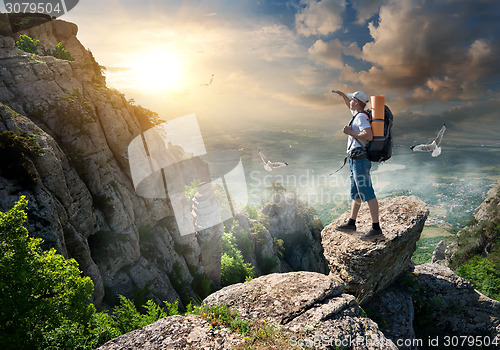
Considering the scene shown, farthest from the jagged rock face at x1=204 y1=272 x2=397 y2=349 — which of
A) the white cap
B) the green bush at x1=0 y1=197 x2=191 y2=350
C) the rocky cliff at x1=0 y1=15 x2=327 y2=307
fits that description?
the rocky cliff at x1=0 y1=15 x2=327 y2=307

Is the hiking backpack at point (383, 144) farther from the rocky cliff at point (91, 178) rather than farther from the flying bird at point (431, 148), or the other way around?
the rocky cliff at point (91, 178)

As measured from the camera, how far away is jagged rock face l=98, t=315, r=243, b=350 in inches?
214

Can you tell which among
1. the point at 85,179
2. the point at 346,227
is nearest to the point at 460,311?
the point at 346,227

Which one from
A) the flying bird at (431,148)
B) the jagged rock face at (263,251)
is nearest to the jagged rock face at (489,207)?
the jagged rock face at (263,251)

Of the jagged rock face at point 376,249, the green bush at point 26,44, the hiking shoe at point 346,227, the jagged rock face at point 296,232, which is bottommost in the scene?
the jagged rock face at point 296,232

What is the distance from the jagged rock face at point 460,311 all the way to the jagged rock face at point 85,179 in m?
20.2

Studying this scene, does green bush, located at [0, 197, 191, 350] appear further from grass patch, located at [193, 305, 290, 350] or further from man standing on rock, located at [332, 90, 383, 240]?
man standing on rock, located at [332, 90, 383, 240]

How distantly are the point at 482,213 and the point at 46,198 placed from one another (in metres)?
67.8

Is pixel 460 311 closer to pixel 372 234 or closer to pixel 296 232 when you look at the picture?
pixel 372 234

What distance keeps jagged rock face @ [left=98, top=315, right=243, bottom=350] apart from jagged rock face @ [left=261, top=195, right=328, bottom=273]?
183ft

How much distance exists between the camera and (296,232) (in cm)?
6288

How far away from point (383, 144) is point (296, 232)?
2346 inches

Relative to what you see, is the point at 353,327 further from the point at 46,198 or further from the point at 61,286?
the point at 46,198

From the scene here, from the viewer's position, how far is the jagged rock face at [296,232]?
5816 cm
